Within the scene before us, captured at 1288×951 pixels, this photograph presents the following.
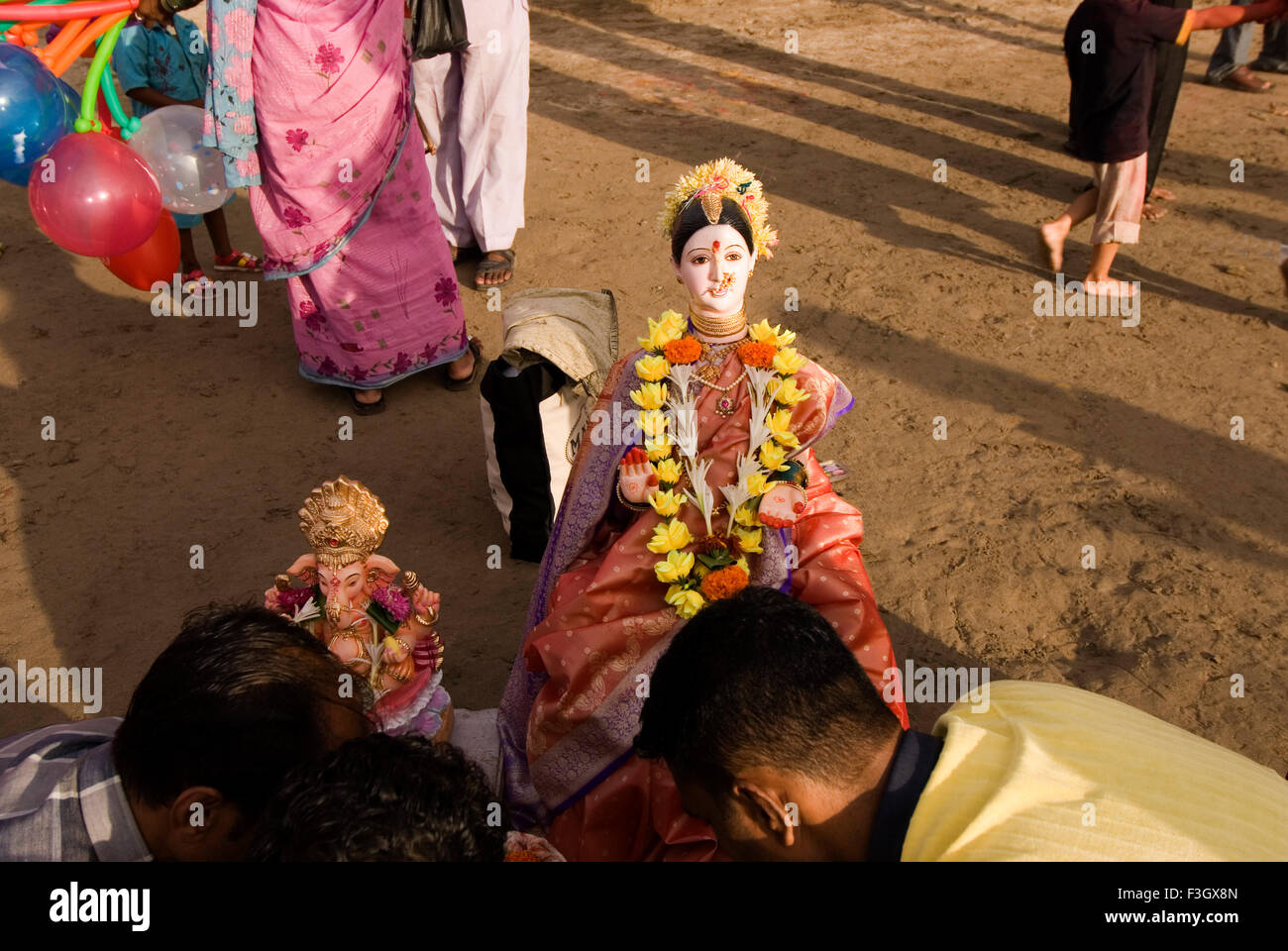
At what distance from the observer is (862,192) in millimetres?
7551

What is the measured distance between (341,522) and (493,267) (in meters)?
3.69

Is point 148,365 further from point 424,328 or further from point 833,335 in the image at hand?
point 833,335

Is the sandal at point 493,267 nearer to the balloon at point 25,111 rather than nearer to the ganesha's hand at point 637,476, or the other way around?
the balloon at point 25,111

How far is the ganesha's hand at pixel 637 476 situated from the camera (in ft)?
11.1

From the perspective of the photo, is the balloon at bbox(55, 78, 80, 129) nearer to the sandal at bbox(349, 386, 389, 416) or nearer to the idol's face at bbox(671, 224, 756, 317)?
the sandal at bbox(349, 386, 389, 416)

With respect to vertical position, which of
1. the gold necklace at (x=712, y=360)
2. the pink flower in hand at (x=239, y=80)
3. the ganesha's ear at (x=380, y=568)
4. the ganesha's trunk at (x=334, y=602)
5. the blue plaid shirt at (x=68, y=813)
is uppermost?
the pink flower in hand at (x=239, y=80)

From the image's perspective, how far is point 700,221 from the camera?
3426 millimetres

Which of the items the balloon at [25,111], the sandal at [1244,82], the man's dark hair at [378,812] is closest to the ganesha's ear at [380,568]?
the man's dark hair at [378,812]

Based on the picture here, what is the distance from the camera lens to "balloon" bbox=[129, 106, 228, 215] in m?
4.70

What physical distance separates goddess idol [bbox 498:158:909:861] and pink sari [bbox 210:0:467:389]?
6.80ft

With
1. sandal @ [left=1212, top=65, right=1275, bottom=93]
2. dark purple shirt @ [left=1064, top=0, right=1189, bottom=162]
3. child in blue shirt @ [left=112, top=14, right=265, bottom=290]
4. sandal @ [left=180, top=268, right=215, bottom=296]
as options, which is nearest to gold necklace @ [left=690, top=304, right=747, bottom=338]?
dark purple shirt @ [left=1064, top=0, right=1189, bottom=162]

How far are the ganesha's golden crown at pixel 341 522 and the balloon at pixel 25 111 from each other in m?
2.04
